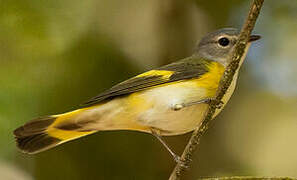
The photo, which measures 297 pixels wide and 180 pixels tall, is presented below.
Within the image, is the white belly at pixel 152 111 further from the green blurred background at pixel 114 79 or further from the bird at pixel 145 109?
the green blurred background at pixel 114 79

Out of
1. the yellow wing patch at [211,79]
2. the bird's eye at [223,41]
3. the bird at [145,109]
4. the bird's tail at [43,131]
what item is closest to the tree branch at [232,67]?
the bird at [145,109]

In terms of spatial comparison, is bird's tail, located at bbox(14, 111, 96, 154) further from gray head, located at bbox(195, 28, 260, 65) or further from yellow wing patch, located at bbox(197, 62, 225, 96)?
gray head, located at bbox(195, 28, 260, 65)

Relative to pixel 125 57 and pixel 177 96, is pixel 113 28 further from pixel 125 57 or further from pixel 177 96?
pixel 177 96

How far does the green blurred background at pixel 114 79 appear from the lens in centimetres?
372

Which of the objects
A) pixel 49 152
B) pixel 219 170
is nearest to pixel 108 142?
pixel 49 152

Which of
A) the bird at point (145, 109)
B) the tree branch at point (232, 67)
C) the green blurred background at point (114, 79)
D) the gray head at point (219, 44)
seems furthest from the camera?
the green blurred background at point (114, 79)

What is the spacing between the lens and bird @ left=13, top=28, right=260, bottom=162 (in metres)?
2.63

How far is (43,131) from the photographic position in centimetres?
279

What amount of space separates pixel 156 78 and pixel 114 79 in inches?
44.8

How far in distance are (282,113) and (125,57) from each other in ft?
4.32

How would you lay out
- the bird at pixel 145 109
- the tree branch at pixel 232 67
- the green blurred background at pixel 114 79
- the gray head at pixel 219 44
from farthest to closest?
the green blurred background at pixel 114 79, the gray head at pixel 219 44, the bird at pixel 145 109, the tree branch at pixel 232 67

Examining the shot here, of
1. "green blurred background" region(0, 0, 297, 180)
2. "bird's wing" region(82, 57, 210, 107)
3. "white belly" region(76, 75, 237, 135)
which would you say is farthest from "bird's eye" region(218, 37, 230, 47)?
"green blurred background" region(0, 0, 297, 180)

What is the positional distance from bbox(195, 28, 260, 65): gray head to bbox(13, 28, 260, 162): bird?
0.63ft

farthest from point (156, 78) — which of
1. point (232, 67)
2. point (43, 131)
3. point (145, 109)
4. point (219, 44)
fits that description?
point (232, 67)
